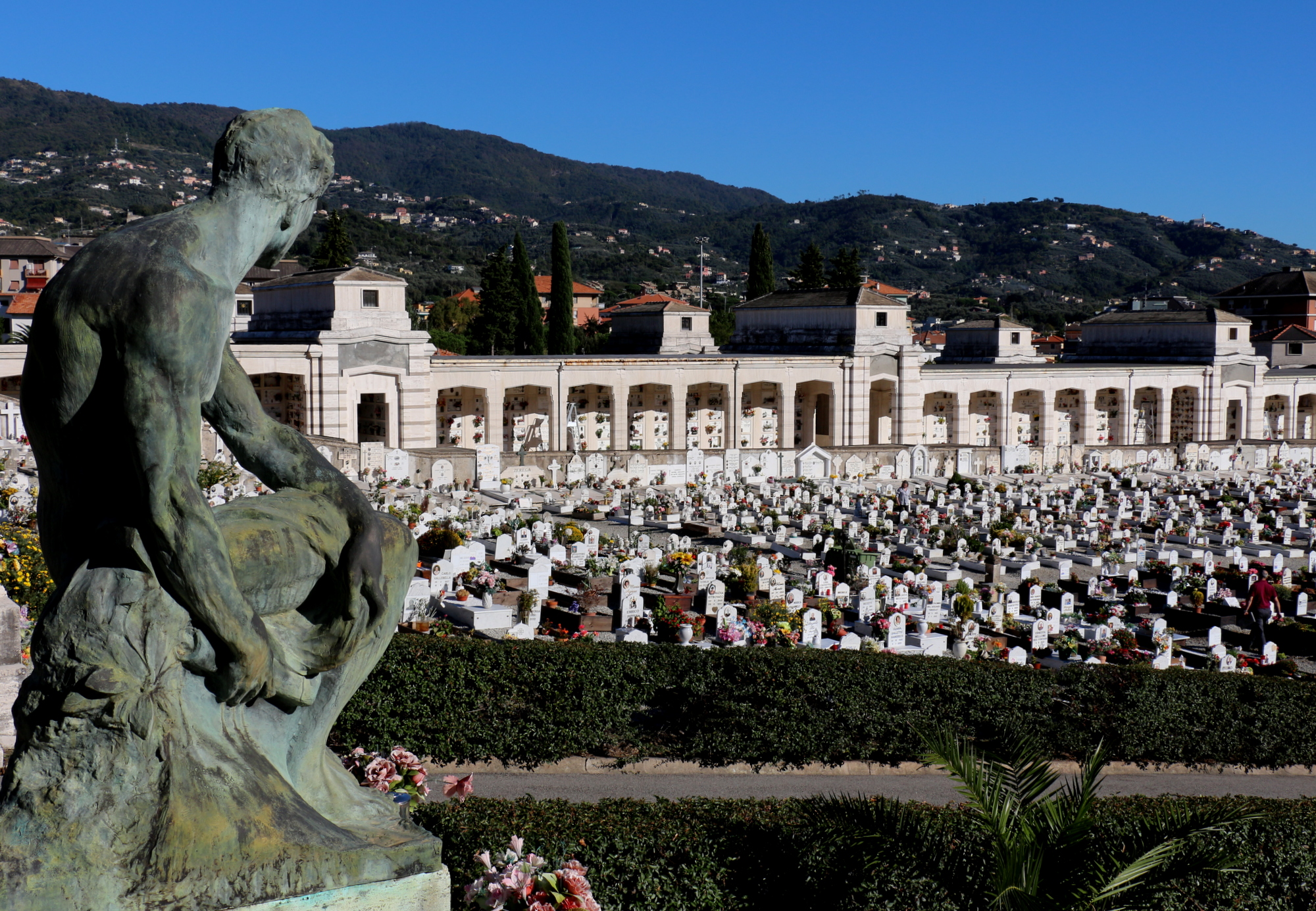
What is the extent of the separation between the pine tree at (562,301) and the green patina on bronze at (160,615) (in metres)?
44.3

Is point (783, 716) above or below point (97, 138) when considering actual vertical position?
below

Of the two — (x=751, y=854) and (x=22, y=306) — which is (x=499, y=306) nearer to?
(x=22, y=306)

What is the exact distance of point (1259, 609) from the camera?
16.7 m

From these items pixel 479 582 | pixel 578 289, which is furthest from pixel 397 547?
pixel 578 289

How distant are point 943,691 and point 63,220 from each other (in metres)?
118

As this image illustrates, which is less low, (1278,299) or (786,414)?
A: (1278,299)

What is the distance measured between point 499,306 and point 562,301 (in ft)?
7.67

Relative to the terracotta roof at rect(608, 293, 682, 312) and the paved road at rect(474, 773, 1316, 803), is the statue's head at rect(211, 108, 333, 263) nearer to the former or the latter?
the paved road at rect(474, 773, 1316, 803)

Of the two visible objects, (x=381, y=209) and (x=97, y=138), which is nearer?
(x=97, y=138)

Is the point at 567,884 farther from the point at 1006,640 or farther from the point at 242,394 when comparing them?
the point at 1006,640

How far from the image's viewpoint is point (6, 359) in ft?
101

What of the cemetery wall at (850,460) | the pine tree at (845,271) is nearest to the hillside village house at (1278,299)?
the pine tree at (845,271)

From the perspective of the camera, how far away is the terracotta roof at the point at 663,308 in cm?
4512

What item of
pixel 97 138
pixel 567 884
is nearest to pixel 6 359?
pixel 567 884
